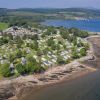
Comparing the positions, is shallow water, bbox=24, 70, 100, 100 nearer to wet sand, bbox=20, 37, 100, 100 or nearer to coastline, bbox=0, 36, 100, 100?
wet sand, bbox=20, 37, 100, 100

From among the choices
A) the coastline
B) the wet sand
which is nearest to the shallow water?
the wet sand

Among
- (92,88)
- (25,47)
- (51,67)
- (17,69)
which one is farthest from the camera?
(25,47)

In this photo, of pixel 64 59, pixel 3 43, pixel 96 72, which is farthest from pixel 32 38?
pixel 96 72

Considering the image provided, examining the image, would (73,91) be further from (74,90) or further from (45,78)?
(45,78)

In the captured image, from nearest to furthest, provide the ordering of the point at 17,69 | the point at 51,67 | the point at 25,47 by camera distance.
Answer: the point at 17,69
the point at 51,67
the point at 25,47

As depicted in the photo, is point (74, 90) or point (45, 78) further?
point (45, 78)

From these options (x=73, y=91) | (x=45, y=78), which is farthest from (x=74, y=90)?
(x=45, y=78)

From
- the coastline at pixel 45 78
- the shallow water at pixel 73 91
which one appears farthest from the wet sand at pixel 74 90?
the coastline at pixel 45 78

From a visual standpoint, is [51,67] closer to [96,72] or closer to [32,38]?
[96,72]
